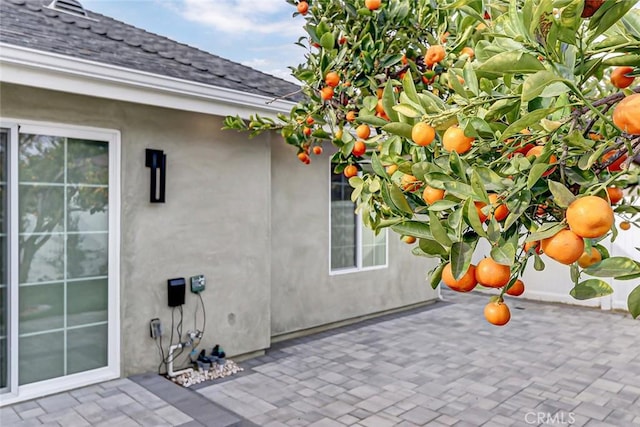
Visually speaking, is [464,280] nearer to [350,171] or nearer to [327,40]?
[350,171]

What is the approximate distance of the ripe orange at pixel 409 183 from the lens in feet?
5.53

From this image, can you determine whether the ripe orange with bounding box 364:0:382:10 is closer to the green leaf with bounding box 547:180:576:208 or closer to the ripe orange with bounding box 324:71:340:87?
the ripe orange with bounding box 324:71:340:87

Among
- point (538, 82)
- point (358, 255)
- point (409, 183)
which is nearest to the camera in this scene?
point (538, 82)

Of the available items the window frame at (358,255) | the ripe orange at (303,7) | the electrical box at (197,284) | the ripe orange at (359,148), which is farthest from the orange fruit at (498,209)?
the window frame at (358,255)

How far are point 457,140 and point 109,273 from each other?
4.27m

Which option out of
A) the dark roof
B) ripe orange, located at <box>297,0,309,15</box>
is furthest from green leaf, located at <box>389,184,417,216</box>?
the dark roof

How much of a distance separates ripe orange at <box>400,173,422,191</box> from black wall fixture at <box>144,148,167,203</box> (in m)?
3.67

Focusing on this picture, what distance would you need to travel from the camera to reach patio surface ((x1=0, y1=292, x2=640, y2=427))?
3.92 metres

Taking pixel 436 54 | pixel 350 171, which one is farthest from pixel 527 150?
→ pixel 350 171

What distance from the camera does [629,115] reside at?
3.24ft

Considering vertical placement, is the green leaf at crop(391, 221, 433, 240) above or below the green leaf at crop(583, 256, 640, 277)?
above

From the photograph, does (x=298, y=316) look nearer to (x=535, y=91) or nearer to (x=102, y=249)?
(x=102, y=249)

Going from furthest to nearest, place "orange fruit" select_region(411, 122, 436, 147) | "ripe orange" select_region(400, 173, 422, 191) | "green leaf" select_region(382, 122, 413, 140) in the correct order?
"ripe orange" select_region(400, 173, 422, 191)
"green leaf" select_region(382, 122, 413, 140)
"orange fruit" select_region(411, 122, 436, 147)

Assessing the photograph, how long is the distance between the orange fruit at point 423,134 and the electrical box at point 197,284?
422cm
